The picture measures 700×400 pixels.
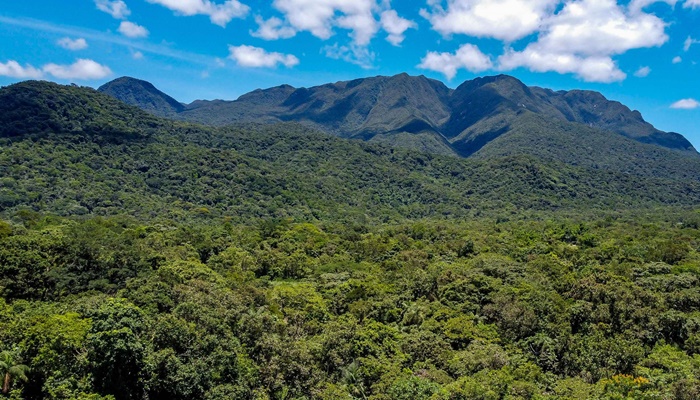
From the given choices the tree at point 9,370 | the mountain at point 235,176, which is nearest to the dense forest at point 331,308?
the tree at point 9,370

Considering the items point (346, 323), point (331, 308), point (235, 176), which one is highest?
point (235, 176)

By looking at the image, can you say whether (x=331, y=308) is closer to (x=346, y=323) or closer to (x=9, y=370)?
(x=346, y=323)

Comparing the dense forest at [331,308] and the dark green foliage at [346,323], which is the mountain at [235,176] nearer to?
the dense forest at [331,308]

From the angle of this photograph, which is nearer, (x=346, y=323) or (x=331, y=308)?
(x=346, y=323)

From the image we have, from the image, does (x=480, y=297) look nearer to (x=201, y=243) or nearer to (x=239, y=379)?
(x=239, y=379)

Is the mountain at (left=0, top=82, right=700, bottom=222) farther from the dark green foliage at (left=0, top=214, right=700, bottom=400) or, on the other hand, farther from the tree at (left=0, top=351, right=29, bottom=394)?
the tree at (left=0, top=351, right=29, bottom=394)

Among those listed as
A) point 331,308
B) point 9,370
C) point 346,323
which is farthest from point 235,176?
point 9,370
